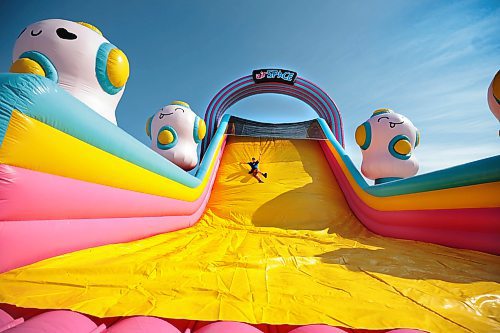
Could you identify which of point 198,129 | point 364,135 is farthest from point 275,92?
point 364,135

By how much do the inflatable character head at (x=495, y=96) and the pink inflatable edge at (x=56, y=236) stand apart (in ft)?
9.24

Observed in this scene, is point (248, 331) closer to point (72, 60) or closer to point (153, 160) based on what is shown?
point (153, 160)

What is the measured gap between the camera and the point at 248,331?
0.67m

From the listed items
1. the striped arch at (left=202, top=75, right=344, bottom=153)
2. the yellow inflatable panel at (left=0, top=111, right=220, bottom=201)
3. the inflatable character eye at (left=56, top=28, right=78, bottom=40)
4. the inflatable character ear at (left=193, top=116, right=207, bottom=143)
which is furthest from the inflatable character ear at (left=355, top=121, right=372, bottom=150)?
the inflatable character eye at (left=56, top=28, right=78, bottom=40)

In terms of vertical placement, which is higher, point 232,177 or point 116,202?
point 232,177

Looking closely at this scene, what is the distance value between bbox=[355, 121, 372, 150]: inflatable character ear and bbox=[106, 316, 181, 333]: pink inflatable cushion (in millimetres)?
3406

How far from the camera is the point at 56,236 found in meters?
1.11

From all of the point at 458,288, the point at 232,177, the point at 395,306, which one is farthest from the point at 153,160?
the point at 232,177

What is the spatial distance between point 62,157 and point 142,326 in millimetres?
889

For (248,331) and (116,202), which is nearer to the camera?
(248,331)

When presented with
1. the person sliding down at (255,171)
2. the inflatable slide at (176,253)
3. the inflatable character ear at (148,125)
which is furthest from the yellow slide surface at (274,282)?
the inflatable character ear at (148,125)

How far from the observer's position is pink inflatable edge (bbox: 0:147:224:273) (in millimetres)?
912

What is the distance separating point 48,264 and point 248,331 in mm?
908

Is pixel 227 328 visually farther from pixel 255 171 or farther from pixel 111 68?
pixel 255 171
